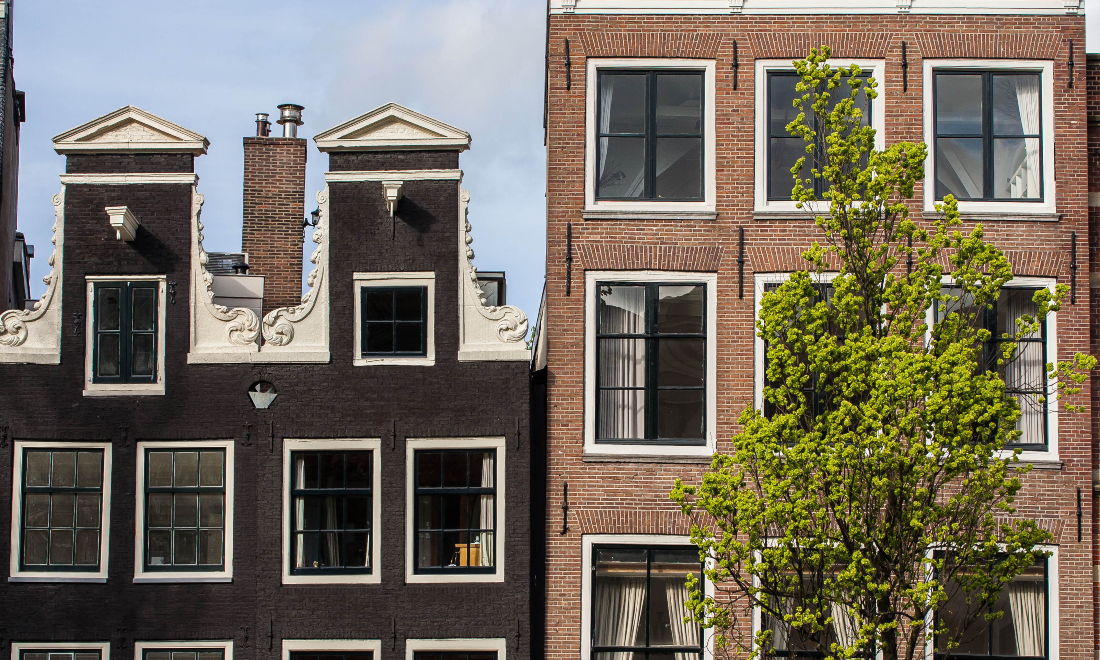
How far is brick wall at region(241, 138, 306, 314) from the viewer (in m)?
19.1

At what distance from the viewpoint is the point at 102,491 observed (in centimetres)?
1554

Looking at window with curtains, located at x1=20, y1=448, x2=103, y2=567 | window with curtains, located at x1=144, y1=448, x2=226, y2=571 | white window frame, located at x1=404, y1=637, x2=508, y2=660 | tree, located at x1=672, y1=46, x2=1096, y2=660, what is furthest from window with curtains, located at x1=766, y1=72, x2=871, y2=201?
window with curtains, located at x1=20, y1=448, x2=103, y2=567

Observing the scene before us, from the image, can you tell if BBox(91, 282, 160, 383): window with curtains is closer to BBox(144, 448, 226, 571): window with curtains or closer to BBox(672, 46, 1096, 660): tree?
BBox(144, 448, 226, 571): window with curtains

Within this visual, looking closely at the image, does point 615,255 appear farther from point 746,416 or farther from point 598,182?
point 746,416

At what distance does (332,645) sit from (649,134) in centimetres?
852

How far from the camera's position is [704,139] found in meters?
16.0

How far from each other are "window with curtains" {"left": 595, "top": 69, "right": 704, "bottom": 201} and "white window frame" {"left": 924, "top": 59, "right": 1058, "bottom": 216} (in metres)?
3.27

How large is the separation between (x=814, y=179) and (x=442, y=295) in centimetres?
560

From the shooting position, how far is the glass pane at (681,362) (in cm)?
1574

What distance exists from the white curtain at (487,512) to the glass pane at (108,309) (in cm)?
568

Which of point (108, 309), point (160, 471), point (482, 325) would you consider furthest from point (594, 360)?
point (108, 309)

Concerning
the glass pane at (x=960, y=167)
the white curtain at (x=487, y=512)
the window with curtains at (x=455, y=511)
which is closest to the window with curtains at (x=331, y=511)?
the window with curtains at (x=455, y=511)

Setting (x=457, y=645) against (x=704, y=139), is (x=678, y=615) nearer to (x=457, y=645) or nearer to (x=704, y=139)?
(x=457, y=645)

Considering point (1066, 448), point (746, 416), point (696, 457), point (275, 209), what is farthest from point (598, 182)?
point (1066, 448)
